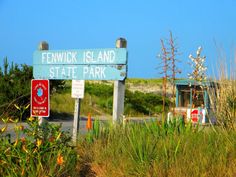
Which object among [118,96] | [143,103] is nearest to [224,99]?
[118,96]

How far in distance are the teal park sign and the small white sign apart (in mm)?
130

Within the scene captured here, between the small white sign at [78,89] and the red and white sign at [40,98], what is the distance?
56 cm

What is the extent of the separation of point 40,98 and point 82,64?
1176 mm

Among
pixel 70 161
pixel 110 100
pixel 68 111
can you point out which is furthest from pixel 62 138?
pixel 110 100

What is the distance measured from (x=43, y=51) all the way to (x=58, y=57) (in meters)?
0.52

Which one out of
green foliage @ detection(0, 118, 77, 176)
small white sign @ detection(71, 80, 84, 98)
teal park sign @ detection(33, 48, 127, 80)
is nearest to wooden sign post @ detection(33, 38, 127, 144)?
teal park sign @ detection(33, 48, 127, 80)

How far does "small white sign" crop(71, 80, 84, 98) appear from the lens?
31.0 ft

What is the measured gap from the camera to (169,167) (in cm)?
582

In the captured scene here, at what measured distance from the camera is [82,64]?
9.84 m

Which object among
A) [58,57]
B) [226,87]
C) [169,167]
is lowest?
[169,167]

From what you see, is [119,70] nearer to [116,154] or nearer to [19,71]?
[116,154]

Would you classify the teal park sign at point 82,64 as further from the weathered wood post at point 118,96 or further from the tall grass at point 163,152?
the tall grass at point 163,152

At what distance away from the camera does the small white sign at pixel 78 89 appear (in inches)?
372

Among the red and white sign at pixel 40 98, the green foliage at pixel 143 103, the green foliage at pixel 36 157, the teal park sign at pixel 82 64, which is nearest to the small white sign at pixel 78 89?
the teal park sign at pixel 82 64
